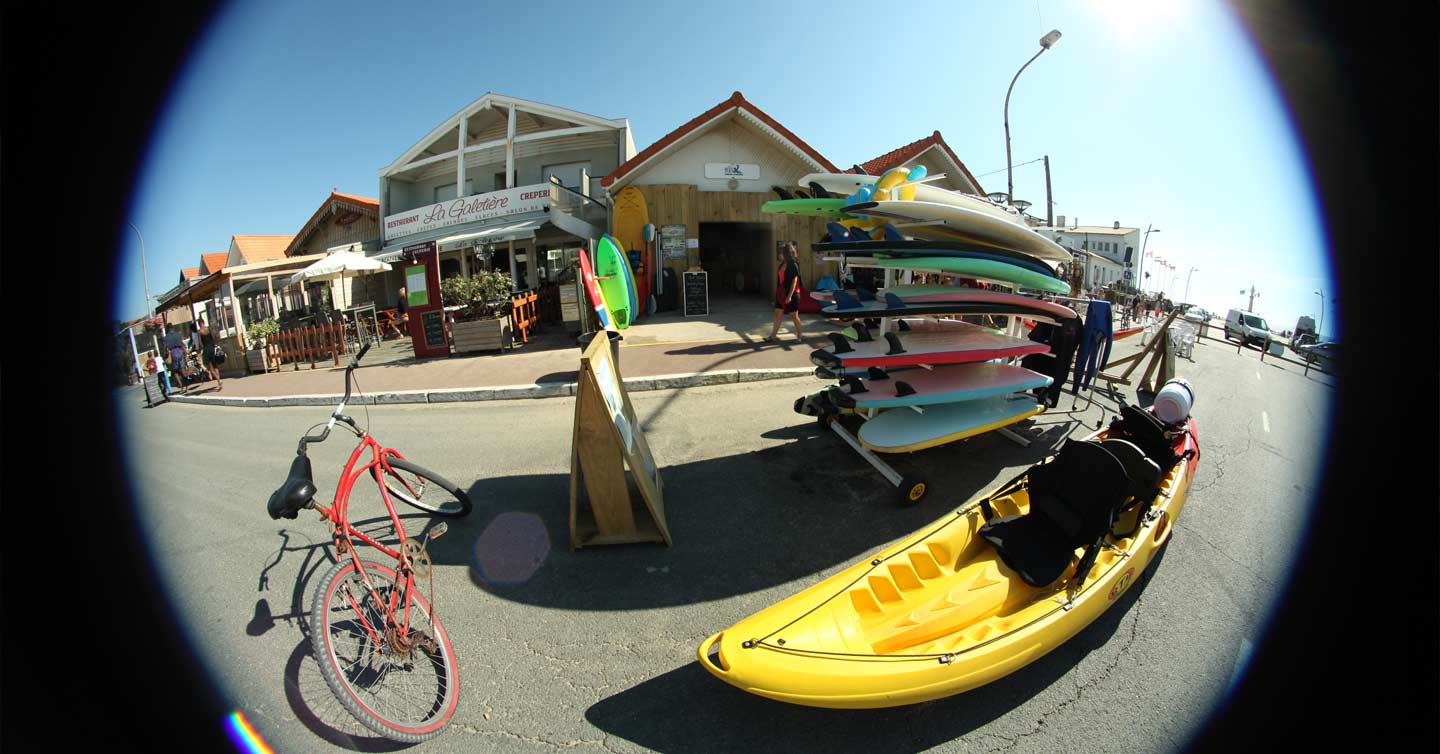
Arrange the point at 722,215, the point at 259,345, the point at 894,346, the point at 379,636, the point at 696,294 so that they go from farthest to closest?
the point at 722,215 → the point at 696,294 → the point at 259,345 → the point at 894,346 → the point at 379,636

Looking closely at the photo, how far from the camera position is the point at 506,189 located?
674 inches

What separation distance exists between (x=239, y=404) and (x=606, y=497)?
32.5 ft

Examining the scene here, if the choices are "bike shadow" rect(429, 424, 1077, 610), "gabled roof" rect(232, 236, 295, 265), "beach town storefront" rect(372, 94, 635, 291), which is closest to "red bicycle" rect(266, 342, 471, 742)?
"bike shadow" rect(429, 424, 1077, 610)

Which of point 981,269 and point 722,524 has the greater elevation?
point 981,269

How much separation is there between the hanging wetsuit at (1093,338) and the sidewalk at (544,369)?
3599mm

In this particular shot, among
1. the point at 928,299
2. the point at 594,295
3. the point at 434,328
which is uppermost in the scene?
the point at 594,295

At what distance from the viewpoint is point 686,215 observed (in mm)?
14219

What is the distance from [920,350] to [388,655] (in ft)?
13.5

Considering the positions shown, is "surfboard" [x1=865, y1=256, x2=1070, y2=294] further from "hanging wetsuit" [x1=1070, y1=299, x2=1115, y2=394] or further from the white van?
Result: the white van

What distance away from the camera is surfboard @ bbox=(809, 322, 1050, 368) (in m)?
3.96

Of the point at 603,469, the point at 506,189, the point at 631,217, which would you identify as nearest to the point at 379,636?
the point at 603,469

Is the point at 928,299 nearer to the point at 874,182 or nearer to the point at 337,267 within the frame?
the point at 874,182

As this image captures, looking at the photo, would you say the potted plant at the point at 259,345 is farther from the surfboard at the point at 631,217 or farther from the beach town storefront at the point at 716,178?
the beach town storefront at the point at 716,178

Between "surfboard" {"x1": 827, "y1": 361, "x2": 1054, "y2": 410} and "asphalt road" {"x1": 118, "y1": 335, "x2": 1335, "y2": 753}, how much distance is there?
28.3 inches
